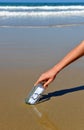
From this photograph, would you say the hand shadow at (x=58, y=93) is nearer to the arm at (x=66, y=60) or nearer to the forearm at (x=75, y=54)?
the arm at (x=66, y=60)

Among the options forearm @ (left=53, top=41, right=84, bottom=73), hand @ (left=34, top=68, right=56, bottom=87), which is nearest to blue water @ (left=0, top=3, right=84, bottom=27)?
hand @ (left=34, top=68, right=56, bottom=87)

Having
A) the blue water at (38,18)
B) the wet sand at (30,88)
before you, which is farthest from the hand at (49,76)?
the blue water at (38,18)

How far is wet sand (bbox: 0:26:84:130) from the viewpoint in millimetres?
2959

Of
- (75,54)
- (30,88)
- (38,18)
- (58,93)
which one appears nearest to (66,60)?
(75,54)

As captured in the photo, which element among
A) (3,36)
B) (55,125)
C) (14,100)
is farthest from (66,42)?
(55,125)

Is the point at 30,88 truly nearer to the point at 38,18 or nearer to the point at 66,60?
the point at 66,60

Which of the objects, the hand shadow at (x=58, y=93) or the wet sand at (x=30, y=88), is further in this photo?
the hand shadow at (x=58, y=93)

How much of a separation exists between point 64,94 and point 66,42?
349cm

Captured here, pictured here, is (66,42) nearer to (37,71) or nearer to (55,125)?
(37,71)

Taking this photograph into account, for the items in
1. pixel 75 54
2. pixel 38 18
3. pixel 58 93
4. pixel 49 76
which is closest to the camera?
pixel 75 54

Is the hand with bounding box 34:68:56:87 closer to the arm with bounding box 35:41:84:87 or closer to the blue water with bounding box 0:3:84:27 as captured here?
the arm with bounding box 35:41:84:87

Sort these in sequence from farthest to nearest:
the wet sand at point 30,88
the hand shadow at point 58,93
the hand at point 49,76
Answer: the hand shadow at point 58,93 < the hand at point 49,76 < the wet sand at point 30,88

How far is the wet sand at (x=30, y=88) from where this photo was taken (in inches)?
116

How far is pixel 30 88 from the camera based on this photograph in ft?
12.4
